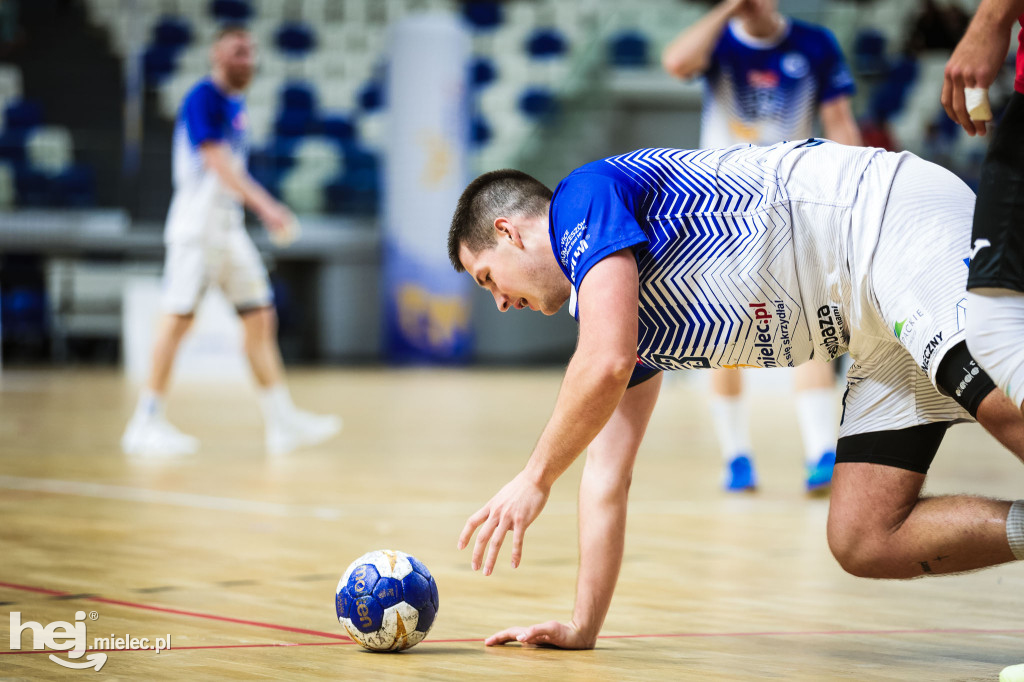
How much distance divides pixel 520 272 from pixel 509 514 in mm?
513

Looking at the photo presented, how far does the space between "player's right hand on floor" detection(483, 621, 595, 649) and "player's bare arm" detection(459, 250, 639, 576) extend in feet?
1.30

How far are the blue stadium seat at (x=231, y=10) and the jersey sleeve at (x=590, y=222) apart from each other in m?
19.4

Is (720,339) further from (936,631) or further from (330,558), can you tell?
(330,558)

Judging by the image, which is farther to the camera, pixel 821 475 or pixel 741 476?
pixel 741 476

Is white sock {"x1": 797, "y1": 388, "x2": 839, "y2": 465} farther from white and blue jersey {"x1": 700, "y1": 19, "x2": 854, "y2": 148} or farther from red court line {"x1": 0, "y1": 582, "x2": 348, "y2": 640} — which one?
red court line {"x1": 0, "y1": 582, "x2": 348, "y2": 640}

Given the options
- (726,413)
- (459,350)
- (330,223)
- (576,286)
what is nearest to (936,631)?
(576,286)

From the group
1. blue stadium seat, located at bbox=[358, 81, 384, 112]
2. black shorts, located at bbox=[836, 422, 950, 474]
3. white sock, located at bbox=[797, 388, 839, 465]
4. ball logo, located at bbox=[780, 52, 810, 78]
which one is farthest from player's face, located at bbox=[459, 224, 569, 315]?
blue stadium seat, located at bbox=[358, 81, 384, 112]

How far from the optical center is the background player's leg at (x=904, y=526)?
2.54 m

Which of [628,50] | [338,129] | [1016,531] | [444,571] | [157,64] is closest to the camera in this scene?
[1016,531]

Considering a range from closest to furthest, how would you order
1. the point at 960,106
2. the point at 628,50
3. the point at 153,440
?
the point at 960,106 → the point at 153,440 → the point at 628,50

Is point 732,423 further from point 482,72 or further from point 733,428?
point 482,72

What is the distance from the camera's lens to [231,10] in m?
20.8

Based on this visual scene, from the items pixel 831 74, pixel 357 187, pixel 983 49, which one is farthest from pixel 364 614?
pixel 357 187

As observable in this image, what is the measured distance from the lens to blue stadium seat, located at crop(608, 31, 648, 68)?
1750 centimetres
